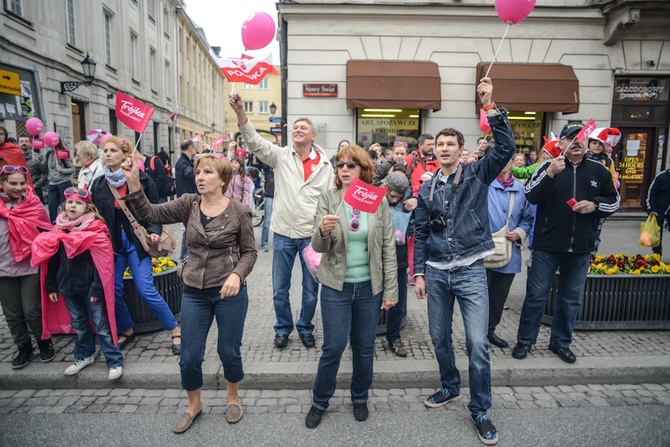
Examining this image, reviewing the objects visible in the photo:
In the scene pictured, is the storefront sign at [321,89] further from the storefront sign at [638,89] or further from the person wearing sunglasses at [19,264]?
the person wearing sunglasses at [19,264]

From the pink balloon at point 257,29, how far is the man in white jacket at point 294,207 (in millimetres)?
821

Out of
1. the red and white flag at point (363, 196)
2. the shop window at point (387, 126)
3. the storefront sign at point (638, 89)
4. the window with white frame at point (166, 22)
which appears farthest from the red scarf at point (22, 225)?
the window with white frame at point (166, 22)

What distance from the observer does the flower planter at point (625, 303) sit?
190 inches

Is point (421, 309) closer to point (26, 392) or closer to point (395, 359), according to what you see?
point (395, 359)

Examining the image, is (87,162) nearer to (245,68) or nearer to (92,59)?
(245,68)

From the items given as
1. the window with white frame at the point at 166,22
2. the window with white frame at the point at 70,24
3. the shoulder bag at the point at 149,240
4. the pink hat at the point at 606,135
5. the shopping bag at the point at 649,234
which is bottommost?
the shopping bag at the point at 649,234

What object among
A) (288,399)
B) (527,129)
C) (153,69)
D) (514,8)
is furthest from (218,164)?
(153,69)

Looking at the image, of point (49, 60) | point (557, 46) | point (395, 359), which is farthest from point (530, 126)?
point (49, 60)

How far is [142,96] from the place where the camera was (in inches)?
1016

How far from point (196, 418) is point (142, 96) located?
86.4 feet

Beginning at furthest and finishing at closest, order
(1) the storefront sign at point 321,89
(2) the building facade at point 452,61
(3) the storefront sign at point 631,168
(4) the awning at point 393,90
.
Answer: (3) the storefront sign at point 631,168
(1) the storefront sign at point 321,89
(2) the building facade at point 452,61
(4) the awning at point 393,90

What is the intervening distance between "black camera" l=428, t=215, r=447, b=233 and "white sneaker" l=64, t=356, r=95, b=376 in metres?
3.26

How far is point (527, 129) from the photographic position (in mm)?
12367

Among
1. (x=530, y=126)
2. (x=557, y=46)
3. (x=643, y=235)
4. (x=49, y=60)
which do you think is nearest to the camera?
(x=643, y=235)
